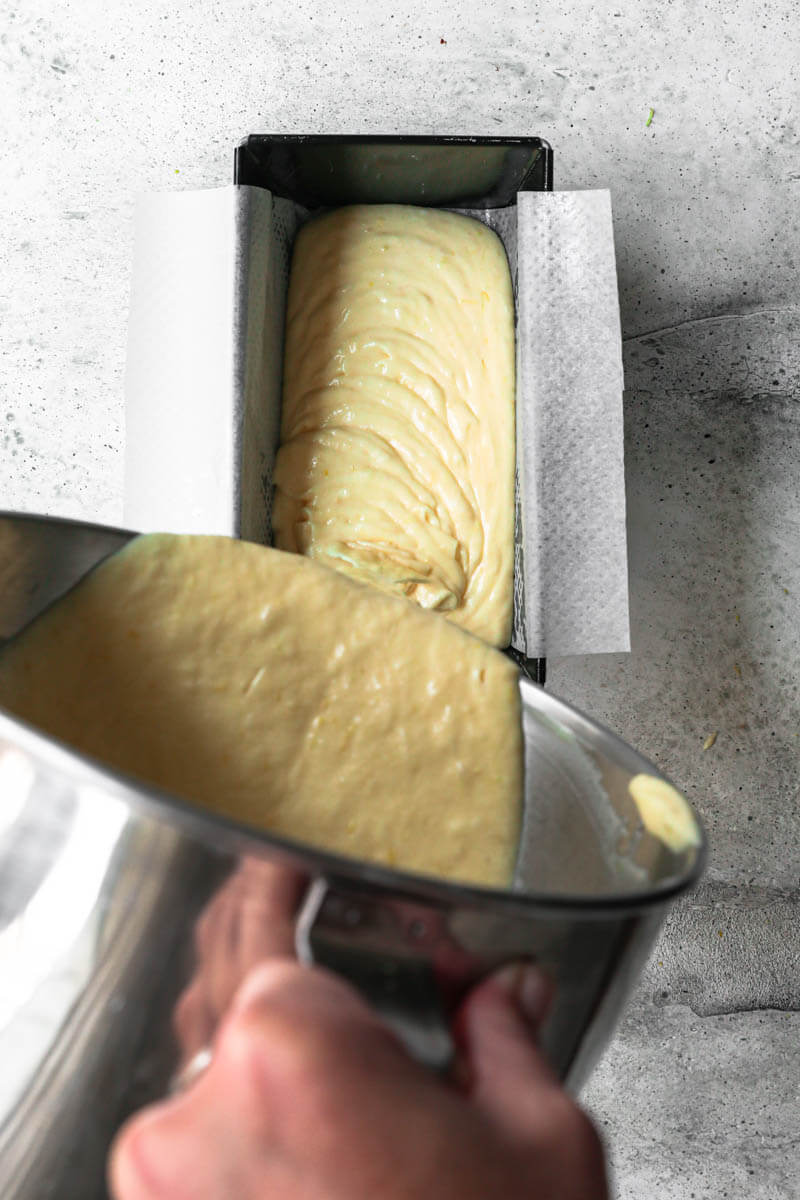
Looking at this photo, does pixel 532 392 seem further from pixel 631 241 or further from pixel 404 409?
pixel 631 241

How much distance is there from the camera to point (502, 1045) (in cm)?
Result: 37

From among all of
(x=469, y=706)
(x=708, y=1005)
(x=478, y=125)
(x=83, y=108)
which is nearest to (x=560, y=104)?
(x=478, y=125)

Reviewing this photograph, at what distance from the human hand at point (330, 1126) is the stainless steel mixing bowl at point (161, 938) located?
0.4 inches

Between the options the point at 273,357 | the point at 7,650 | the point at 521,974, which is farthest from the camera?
the point at 273,357

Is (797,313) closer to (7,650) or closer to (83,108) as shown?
(83,108)

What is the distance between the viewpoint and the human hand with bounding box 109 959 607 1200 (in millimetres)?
332

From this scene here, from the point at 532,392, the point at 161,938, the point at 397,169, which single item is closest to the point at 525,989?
the point at 161,938

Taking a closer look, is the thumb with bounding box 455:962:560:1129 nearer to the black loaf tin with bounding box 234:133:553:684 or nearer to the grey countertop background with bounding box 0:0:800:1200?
the black loaf tin with bounding box 234:133:553:684

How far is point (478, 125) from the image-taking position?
112 centimetres

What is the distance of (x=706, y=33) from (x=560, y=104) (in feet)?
0.60

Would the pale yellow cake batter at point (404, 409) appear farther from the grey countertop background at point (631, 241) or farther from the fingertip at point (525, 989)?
the fingertip at point (525, 989)

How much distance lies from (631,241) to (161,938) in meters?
0.99

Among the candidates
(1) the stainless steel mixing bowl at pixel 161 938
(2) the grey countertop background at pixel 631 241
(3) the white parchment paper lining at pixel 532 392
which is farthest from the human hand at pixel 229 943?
(2) the grey countertop background at pixel 631 241

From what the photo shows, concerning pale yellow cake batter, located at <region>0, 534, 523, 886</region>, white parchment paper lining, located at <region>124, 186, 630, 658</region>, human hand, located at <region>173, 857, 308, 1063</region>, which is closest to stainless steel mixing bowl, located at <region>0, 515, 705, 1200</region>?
human hand, located at <region>173, 857, 308, 1063</region>
